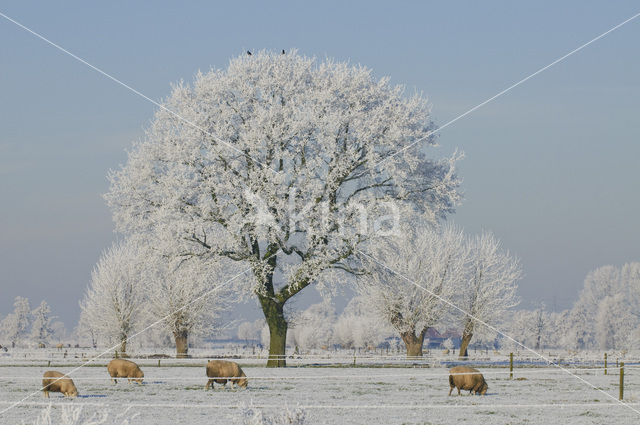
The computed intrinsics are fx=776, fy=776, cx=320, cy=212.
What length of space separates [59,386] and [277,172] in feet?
53.3

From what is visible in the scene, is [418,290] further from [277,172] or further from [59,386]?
[59,386]

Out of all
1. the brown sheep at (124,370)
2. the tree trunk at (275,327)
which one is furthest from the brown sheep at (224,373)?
the tree trunk at (275,327)

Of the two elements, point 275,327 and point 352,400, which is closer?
point 352,400

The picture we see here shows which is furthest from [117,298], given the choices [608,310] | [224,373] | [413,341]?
[608,310]

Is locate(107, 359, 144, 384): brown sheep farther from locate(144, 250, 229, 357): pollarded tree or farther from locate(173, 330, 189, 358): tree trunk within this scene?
locate(173, 330, 189, 358): tree trunk

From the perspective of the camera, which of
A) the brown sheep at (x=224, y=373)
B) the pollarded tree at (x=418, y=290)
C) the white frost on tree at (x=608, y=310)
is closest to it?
the brown sheep at (x=224, y=373)

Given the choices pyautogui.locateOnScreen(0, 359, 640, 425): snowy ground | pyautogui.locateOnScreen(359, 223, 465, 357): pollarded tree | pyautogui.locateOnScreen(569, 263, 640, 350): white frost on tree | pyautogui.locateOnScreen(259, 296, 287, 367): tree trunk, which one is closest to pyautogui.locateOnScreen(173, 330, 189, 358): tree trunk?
pyautogui.locateOnScreen(359, 223, 465, 357): pollarded tree

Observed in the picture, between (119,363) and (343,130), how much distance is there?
16.6m

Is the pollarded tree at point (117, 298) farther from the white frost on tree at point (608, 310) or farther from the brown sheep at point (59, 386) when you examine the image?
the white frost on tree at point (608, 310)

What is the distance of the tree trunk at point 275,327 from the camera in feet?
139

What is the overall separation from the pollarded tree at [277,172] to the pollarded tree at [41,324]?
319 feet

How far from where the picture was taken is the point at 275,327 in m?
42.7

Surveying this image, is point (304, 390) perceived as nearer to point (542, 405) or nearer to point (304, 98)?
point (542, 405)

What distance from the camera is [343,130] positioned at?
40562mm
